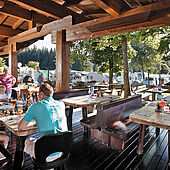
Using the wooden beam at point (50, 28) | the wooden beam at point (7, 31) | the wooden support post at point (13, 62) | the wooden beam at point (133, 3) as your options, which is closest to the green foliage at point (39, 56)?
the wooden support post at point (13, 62)

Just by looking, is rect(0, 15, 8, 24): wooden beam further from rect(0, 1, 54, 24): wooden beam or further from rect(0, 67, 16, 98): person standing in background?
rect(0, 67, 16, 98): person standing in background

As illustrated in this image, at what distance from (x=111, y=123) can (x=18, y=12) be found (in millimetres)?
4107

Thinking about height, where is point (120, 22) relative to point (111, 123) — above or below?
above

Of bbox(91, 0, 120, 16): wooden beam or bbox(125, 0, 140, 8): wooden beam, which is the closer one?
bbox(91, 0, 120, 16): wooden beam

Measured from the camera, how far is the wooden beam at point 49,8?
3.54 meters

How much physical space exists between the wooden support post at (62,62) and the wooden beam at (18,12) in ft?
3.36

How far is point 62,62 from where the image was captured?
434cm

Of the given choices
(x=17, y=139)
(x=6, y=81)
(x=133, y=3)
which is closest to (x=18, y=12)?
(x=6, y=81)

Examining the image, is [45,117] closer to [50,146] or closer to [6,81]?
[50,146]

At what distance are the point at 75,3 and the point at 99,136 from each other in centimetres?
346

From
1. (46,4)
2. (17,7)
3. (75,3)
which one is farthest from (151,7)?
(17,7)

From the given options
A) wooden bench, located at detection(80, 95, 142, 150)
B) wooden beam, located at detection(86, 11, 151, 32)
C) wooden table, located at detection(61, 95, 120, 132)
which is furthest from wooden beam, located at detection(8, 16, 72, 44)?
wooden bench, located at detection(80, 95, 142, 150)

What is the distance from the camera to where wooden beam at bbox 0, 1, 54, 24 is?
13.0ft

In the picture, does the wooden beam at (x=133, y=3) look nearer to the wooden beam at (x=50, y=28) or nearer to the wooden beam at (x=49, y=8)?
the wooden beam at (x=49, y=8)
